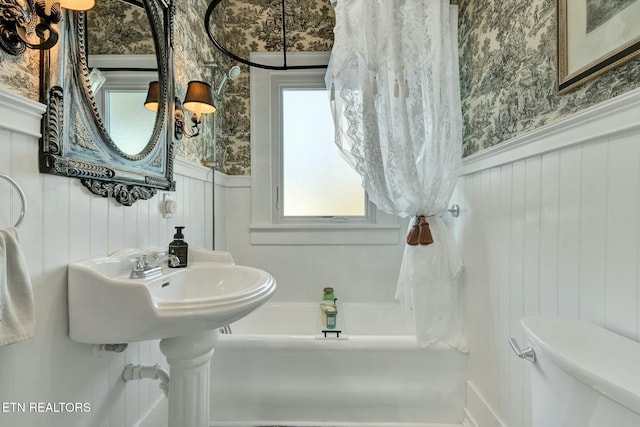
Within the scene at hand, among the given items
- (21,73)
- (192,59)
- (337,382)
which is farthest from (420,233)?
(192,59)

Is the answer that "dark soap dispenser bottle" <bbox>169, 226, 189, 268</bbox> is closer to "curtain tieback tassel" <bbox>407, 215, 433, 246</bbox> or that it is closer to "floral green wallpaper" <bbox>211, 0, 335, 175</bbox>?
"floral green wallpaper" <bbox>211, 0, 335, 175</bbox>

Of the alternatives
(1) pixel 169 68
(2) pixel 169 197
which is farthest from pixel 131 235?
(1) pixel 169 68

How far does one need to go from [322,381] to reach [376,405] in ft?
1.02

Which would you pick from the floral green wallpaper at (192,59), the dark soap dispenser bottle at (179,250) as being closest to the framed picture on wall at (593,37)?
the dark soap dispenser bottle at (179,250)

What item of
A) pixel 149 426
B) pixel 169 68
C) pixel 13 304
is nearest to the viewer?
pixel 13 304

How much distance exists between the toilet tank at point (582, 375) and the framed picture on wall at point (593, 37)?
2.25ft

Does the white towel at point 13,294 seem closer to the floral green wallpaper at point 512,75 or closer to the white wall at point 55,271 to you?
the white wall at point 55,271

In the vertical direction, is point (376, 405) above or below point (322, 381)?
below

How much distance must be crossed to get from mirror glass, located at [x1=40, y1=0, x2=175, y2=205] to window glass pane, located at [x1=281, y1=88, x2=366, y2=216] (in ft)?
3.10

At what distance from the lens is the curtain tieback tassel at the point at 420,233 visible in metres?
1.46

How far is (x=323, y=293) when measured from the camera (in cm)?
212

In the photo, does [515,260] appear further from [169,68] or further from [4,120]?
[169,68]

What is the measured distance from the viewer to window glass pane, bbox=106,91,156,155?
104cm

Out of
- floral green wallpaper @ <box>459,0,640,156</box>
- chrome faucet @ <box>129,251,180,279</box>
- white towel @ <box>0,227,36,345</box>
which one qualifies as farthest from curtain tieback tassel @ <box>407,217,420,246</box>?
white towel @ <box>0,227,36,345</box>
